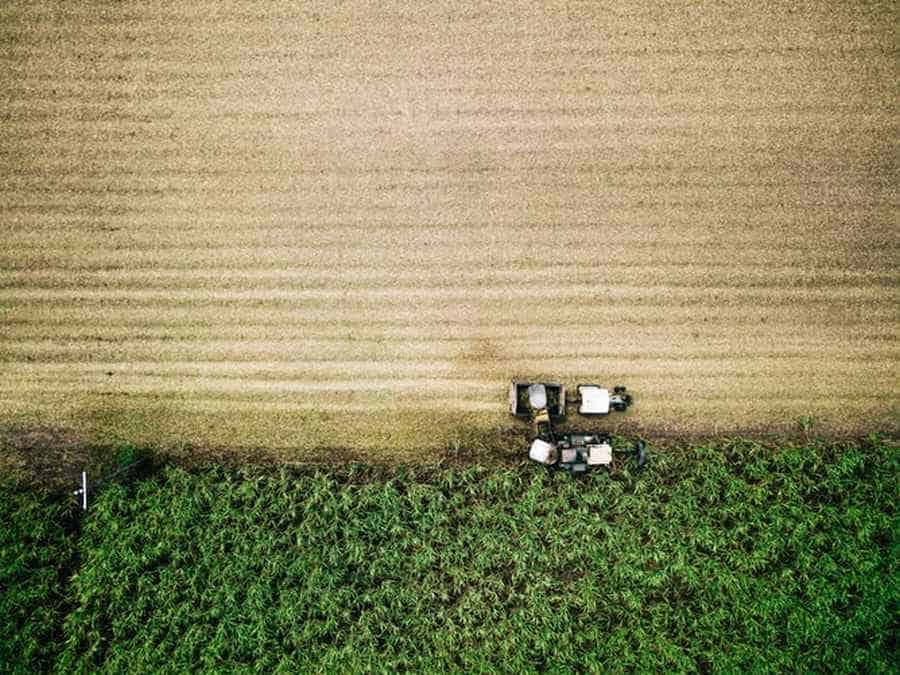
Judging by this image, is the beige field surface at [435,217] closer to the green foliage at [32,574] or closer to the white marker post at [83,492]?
the white marker post at [83,492]

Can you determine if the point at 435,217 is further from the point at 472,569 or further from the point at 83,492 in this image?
the point at 83,492

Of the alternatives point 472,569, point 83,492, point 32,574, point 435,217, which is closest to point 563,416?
point 472,569

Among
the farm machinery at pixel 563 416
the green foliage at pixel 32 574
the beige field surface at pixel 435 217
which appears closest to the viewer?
A: the green foliage at pixel 32 574

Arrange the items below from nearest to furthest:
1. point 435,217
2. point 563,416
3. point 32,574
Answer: point 32,574 < point 563,416 < point 435,217

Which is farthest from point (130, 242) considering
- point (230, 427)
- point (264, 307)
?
point (230, 427)

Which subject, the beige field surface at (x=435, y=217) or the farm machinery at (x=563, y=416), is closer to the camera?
the farm machinery at (x=563, y=416)

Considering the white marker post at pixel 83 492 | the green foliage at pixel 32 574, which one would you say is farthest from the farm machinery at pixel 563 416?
the green foliage at pixel 32 574
